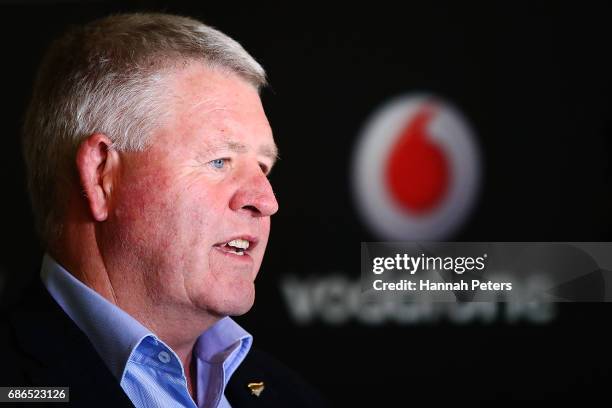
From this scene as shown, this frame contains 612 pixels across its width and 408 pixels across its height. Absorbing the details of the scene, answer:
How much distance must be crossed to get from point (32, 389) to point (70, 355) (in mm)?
75

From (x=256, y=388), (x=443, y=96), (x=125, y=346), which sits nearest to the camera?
(x=125, y=346)

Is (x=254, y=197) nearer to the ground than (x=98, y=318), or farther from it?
farther from it

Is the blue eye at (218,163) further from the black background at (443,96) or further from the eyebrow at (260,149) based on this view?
the black background at (443,96)

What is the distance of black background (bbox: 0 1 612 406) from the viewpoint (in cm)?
202

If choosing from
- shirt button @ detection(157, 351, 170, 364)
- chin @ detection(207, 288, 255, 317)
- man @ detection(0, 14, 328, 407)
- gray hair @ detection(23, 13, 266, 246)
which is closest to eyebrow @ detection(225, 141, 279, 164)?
man @ detection(0, 14, 328, 407)

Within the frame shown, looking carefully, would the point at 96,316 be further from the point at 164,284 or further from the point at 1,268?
the point at 1,268

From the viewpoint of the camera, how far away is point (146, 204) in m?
1.28

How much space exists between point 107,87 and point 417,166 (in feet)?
3.63

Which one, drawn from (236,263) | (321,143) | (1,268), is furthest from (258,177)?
(1,268)

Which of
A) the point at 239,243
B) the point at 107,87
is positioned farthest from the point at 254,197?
the point at 107,87

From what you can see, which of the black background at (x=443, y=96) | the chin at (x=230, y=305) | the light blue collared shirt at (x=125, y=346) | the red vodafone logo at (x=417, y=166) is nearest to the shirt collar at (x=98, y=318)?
the light blue collared shirt at (x=125, y=346)

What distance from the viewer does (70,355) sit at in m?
1.22

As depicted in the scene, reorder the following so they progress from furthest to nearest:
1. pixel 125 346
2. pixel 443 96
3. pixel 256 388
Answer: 1. pixel 443 96
2. pixel 256 388
3. pixel 125 346

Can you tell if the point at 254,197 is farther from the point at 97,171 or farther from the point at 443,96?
the point at 443,96
